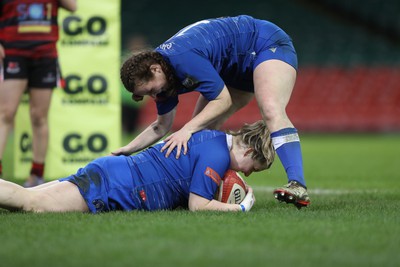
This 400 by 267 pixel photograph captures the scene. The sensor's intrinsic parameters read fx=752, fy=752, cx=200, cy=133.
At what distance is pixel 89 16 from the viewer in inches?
318

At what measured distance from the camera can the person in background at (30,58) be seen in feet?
21.6

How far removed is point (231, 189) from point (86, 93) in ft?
12.5

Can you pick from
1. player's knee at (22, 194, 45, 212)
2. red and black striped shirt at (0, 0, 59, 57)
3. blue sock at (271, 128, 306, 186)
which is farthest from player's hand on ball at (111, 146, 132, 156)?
red and black striped shirt at (0, 0, 59, 57)

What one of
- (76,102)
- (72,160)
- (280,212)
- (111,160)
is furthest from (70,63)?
(280,212)

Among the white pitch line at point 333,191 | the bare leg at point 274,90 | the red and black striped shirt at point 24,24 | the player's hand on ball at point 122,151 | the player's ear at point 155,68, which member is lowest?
the white pitch line at point 333,191

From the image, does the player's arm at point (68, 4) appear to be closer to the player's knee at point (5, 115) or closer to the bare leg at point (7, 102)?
the bare leg at point (7, 102)

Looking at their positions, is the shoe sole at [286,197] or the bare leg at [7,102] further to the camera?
the bare leg at [7,102]

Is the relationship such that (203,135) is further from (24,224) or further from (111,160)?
(24,224)

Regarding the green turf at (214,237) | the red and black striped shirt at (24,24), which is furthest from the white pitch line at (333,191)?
the red and black striped shirt at (24,24)

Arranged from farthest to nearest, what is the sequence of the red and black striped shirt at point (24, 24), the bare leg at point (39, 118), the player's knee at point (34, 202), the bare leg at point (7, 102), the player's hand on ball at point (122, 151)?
the bare leg at point (39, 118) < the red and black striped shirt at point (24, 24) < the bare leg at point (7, 102) < the player's hand on ball at point (122, 151) < the player's knee at point (34, 202)

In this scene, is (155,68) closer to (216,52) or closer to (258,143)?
(216,52)

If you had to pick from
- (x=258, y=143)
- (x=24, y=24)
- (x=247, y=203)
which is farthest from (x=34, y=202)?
(x=24, y=24)

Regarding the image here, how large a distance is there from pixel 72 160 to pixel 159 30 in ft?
45.7

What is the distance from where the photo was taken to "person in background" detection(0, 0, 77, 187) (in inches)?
259
